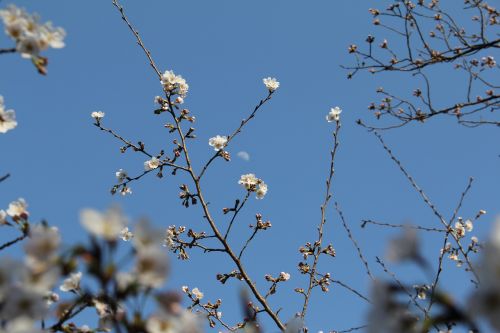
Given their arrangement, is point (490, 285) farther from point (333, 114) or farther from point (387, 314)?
point (333, 114)

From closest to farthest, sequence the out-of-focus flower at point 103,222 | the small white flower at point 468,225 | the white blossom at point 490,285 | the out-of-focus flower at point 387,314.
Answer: the white blossom at point 490,285, the out-of-focus flower at point 387,314, the out-of-focus flower at point 103,222, the small white flower at point 468,225

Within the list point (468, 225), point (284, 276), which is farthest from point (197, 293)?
point (468, 225)

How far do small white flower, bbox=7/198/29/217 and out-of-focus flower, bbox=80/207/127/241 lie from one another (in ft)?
3.98

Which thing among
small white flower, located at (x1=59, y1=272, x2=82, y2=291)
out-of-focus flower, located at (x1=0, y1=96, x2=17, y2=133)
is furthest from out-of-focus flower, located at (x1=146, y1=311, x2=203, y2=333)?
out-of-focus flower, located at (x1=0, y1=96, x2=17, y2=133)

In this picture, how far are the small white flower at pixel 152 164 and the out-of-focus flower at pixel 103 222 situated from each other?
3772 mm

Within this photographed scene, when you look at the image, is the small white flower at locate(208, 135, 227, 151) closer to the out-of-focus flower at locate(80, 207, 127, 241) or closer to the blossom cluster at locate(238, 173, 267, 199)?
the blossom cluster at locate(238, 173, 267, 199)

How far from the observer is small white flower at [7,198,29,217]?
213 cm

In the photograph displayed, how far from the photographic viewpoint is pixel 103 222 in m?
1.09

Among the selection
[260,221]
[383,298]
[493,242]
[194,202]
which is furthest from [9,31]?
[260,221]

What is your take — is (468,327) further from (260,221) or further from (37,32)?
(260,221)

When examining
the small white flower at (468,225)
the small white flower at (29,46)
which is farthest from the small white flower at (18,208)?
the small white flower at (468,225)

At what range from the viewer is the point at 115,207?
1118 millimetres

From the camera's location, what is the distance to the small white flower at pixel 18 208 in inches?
83.8

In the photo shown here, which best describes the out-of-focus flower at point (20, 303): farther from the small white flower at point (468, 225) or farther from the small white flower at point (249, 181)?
the small white flower at point (468, 225)
